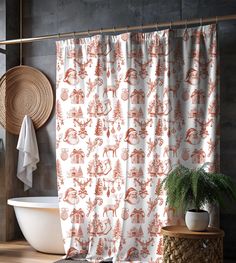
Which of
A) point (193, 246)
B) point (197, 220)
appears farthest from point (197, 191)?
point (193, 246)

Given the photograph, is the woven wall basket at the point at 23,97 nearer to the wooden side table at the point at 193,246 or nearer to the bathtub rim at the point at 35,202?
the bathtub rim at the point at 35,202

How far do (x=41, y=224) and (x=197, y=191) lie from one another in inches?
62.5

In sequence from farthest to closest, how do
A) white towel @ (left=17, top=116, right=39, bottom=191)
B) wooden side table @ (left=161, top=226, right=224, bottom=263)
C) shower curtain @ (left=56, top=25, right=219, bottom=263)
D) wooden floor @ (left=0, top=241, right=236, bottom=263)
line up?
white towel @ (left=17, top=116, right=39, bottom=191) < wooden floor @ (left=0, top=241, right=236, bottom=263) < shower curtain @ (left=56, top=25, right=219, bottom=263) < wooden side table @ (left=161, top=226, right=224, bottom=263)

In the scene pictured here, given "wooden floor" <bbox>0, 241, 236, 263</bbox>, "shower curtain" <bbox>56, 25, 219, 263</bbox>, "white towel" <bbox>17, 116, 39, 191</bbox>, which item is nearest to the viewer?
"shower curtain" <bbox>56, 25, 219, 263</bbox>

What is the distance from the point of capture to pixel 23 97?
5723mm

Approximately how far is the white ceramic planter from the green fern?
69mm

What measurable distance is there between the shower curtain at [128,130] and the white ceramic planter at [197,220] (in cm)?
35

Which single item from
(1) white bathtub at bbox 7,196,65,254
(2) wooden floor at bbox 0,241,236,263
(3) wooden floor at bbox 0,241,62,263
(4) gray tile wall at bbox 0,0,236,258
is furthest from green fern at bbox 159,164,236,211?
(3) wooden floor at bbox 0,241,62,263

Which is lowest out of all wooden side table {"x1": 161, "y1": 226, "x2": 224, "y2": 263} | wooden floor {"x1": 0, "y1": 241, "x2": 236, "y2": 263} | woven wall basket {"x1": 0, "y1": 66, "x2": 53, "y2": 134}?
wooden floor {"x1": 0, "y1": 241, "x2": 236, "y2": 263}

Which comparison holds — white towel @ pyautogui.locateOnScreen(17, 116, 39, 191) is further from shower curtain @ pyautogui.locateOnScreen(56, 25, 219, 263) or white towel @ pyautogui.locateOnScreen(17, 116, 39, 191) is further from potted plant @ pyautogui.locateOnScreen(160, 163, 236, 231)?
potted plant @ pyautogui.locateOnScreen(160, 163, 236, 231)

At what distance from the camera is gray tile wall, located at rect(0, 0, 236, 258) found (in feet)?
15.4

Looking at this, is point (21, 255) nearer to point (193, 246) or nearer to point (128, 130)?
point (128, 130)

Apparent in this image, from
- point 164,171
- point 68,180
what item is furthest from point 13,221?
point 164,171

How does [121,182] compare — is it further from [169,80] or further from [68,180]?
[169,80]
